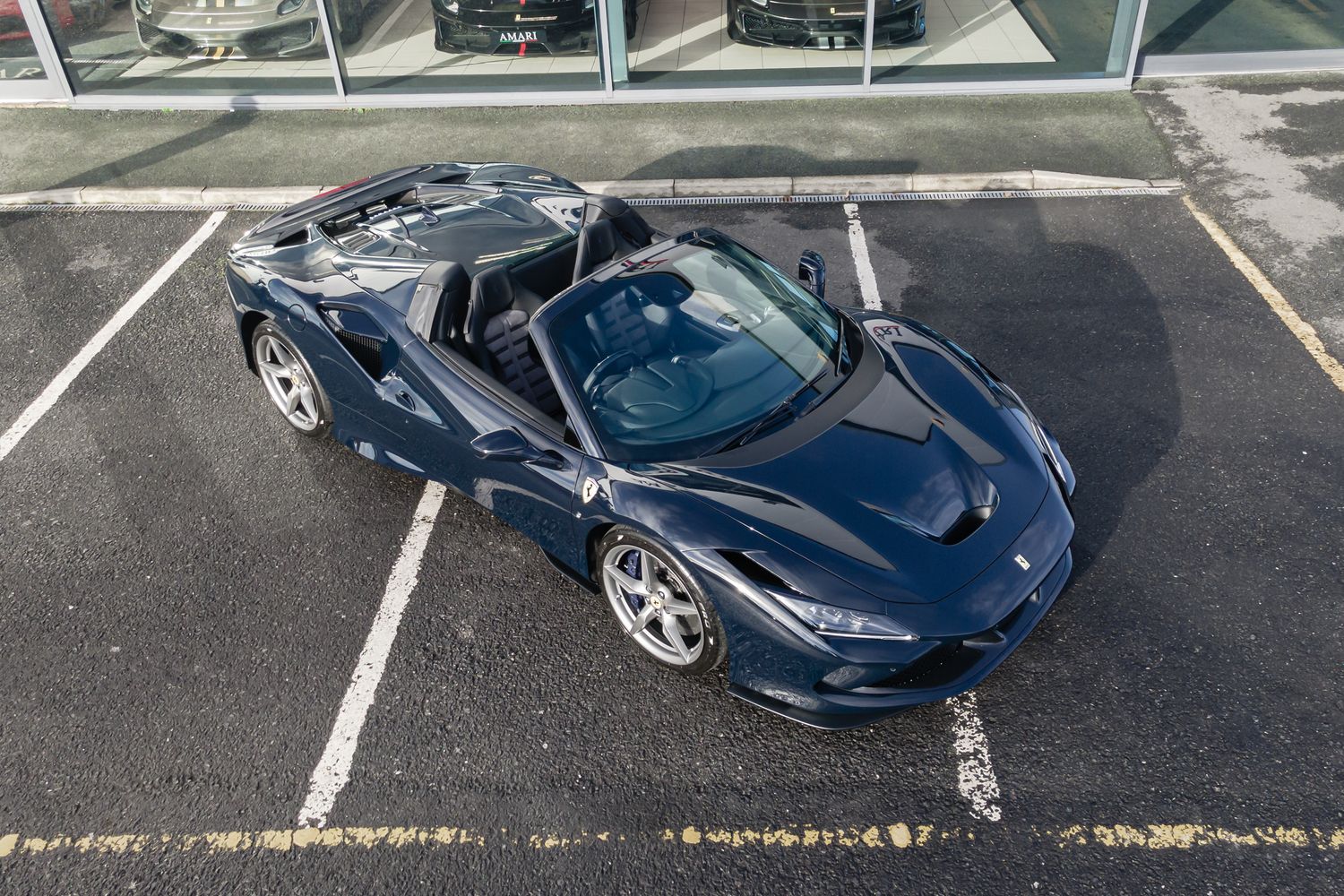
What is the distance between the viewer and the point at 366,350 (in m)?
4.98

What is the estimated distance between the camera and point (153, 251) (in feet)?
25.8

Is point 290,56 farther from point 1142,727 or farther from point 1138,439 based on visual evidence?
point 1142,727

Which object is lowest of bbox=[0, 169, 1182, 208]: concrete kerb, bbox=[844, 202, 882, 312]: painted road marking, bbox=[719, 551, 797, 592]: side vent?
bbox=[844, 202, 882, 312]: painted road marking

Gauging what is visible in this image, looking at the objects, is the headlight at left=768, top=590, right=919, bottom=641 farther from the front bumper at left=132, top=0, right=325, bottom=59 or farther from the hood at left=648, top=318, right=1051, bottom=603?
the front bumper at left=132, top=0, right=325, bottom=59

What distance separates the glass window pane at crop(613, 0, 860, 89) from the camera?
30.9ft

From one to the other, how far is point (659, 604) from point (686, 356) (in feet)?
3.54

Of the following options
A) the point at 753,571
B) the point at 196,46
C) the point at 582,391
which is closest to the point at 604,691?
the point at 753,571

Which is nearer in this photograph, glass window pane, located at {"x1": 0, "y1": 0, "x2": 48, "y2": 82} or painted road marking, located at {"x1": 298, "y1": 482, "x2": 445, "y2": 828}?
painted road marking, located at {"x1": 298, "y1": 482, "x2": 445, "y2": 828}

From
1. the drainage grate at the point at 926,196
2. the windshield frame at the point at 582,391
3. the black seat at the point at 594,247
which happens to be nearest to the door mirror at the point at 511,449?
the windshield frame at the point at 582,391

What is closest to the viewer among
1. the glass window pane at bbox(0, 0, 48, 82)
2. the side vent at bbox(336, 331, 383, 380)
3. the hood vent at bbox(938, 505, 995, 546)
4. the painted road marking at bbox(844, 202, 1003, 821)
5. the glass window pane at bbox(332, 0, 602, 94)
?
the painted road marking at bbox(844, 202, 1003, 821)

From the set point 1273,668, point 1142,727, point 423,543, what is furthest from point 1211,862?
point 423,543

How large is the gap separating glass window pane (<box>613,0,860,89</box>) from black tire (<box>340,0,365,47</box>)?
97.6 inches

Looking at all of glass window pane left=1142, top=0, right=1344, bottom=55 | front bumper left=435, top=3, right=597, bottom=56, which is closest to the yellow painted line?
glass window pane left=1142, top=0, right=1344, bottom=55

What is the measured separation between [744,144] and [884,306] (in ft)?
9.48
